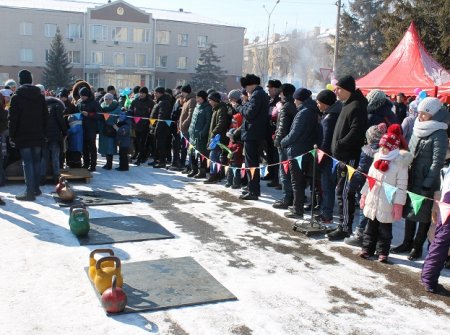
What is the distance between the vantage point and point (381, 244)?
6.15m

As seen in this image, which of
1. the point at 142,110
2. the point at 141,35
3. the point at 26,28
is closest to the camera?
the point at 142,110

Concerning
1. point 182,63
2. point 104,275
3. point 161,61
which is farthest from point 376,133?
point 182,63

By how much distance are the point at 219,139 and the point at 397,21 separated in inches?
758

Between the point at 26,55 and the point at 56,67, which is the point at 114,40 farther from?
the point at 26,55

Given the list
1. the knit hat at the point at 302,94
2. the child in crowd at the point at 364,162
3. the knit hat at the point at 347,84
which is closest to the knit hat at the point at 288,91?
the knit hat at the point at 302,94

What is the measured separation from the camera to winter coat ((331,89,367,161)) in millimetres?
6711

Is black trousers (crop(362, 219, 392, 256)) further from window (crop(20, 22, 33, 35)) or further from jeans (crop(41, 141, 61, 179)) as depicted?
window (crop(20, 22, 33, 35))

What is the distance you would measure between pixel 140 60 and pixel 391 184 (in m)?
58.8

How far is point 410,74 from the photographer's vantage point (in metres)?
15.6

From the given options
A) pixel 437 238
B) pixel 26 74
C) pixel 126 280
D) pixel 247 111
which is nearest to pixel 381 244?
pixel 437 238

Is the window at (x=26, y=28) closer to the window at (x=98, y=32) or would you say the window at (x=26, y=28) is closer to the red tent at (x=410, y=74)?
the window at (x=98, y=32)

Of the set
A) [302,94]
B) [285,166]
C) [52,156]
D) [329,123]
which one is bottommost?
[52,156]

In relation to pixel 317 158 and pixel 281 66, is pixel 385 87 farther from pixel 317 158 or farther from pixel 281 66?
pixel 281 66

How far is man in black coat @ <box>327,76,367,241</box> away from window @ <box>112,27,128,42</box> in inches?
2243
